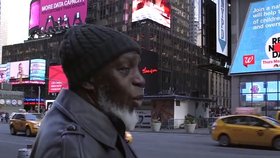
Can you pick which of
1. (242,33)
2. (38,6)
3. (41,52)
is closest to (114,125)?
(242,33)

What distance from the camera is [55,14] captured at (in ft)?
294

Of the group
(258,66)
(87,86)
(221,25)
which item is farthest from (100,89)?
(221,25)

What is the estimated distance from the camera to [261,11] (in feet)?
148

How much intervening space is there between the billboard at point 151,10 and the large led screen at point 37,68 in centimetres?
2848

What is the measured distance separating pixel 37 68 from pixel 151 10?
34.4 metres

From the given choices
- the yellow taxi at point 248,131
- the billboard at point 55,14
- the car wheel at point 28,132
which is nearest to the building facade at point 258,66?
the yellow taxi at point 248,131

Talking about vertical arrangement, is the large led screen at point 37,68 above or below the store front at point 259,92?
above

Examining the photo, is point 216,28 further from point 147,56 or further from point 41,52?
point 41,52

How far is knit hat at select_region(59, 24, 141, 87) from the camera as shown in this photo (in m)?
1.66

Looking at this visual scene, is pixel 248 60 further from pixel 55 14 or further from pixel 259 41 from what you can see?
pixel 55 14

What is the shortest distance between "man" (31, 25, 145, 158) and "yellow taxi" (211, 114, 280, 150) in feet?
59.7

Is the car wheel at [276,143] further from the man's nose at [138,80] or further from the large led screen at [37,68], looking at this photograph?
the large led screen at [37,68]

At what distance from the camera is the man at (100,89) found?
1.58 meters

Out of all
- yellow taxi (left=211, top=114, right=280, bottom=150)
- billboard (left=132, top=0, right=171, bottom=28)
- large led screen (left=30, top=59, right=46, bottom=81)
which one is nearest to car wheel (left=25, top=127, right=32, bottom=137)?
yellow taxi (left=211, top=114, right=280, bottom=150)
